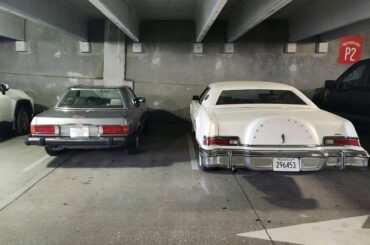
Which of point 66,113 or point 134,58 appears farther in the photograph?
point 134,58

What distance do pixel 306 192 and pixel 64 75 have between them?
7.97m

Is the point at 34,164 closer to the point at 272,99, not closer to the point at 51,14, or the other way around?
the point at 51,14

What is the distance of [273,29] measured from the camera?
945 cm

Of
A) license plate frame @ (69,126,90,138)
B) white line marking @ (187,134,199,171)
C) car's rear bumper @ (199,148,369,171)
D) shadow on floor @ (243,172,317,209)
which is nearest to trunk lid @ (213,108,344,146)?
car's rear bumper @ (199,148,369,171)

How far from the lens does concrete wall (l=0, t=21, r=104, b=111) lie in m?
9.46

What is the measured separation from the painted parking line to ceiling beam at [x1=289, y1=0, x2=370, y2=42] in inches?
165

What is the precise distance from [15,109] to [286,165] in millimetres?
6238

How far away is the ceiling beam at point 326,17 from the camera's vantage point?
19.2 feet

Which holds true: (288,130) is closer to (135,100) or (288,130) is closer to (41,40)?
(135,100)

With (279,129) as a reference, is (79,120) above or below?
below

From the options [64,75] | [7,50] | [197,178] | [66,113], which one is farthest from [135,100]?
[7,50]

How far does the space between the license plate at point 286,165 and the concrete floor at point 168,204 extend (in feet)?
1.22

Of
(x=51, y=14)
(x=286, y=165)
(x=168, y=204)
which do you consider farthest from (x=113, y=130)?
(x=51, y=14)

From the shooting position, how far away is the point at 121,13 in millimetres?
6695
